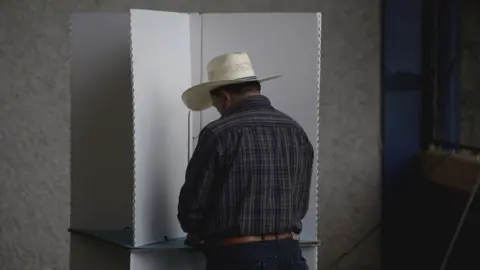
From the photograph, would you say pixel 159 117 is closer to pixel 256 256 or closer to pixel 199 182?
pixel 199 182

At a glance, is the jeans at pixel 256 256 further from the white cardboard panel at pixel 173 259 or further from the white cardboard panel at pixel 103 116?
the white cardboard panel at pixel 103 116

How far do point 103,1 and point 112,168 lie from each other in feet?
4.57

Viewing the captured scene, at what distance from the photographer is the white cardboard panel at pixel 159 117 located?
3008 mm

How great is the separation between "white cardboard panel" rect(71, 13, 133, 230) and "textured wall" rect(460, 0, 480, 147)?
2033 millimetres

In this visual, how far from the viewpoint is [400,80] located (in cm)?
438

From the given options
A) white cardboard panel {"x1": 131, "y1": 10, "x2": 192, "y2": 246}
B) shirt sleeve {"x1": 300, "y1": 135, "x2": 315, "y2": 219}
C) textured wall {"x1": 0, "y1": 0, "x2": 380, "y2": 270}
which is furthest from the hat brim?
textured wall {"x1": 0, "y1": 0, "x2": 380, "y2": 270}

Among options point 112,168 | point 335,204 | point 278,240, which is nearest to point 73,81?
point 112,168

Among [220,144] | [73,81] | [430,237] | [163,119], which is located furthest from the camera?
[430,237]

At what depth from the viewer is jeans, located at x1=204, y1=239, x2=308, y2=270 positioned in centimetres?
279

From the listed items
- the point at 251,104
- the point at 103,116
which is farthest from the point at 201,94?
the point at 103,116

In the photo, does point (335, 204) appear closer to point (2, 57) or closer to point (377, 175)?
point (377, 175)

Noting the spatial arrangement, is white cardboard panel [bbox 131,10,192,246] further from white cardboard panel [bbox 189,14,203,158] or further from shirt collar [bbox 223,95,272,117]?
shirt collar [bbox 223,95,272,117]

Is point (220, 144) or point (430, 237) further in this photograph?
point (430, 237)

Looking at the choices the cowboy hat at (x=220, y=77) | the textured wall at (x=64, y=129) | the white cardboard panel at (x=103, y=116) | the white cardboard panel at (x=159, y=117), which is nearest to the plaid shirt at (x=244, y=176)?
the cowboy hat at (x=220, y=77)
